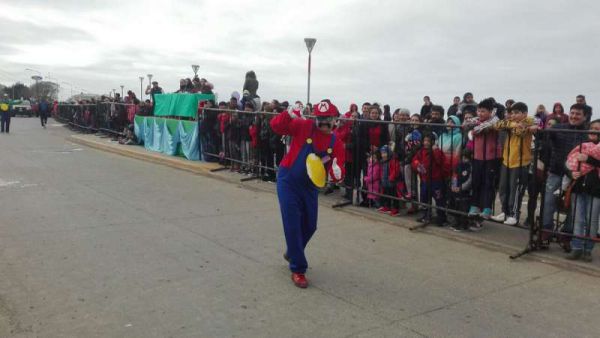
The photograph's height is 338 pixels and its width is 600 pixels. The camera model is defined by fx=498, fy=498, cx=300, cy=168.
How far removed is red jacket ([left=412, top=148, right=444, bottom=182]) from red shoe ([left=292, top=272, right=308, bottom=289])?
3.14 metres

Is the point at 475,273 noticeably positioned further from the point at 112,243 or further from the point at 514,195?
the point at 112,243

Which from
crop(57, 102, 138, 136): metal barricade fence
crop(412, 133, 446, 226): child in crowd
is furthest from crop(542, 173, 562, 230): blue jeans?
crop(57, 102, 138, 136): metal barricade fence

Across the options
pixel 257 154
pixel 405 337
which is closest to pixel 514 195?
pixel 405 337

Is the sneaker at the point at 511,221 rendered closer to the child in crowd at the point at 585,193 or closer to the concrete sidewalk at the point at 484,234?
the concrete sidewalk at the point at 484,234

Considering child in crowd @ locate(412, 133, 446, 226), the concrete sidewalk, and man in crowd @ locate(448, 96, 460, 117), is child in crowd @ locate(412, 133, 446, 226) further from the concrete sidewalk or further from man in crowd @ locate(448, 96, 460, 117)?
man in crowd @ locate(448, 96, 460, 117)

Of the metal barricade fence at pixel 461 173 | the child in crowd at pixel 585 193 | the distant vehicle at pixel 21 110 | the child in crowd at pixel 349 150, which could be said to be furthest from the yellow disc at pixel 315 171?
the distant vehicle at pixel 21 110

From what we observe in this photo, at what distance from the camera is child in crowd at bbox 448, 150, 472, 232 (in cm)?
685

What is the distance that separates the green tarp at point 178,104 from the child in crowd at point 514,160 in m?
9.71

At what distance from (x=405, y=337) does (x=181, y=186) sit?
732 cm

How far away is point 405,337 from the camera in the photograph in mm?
3750

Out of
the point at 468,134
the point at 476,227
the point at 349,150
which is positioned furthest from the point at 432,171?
the point at 349,150

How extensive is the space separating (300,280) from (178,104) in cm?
1167

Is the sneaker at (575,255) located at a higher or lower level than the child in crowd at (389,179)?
lower

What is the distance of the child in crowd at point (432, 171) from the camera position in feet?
23.6
